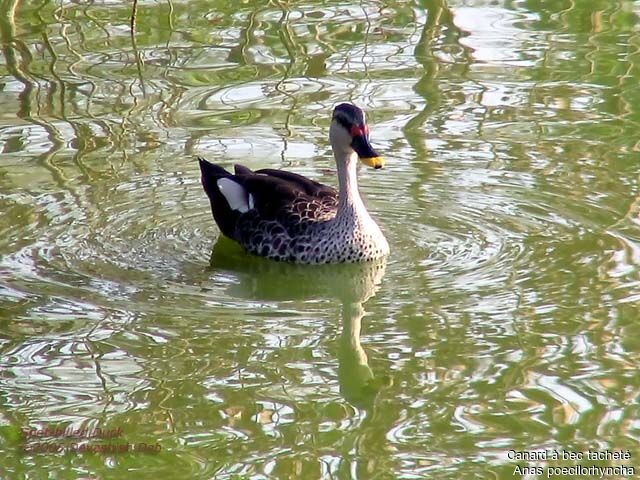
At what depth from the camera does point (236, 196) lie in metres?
10.1

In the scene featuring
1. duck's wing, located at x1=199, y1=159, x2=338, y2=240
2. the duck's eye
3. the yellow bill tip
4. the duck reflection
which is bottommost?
the duck reflection

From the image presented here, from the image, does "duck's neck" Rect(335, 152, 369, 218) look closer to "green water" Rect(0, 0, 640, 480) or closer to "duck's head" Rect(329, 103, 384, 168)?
"duck's head" Rect(329, 103, 384, 168)

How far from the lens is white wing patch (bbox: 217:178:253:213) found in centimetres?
1012

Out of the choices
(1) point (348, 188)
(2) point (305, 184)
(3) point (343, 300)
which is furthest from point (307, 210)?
(3) point (343, 300)

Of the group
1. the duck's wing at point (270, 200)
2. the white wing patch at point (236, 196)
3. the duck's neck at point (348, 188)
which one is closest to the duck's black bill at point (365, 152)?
the duck's neck at point (348, 188)

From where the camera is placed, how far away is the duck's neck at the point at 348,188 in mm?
9828

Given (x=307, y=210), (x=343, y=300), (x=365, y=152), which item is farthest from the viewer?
(x=307, y=210)

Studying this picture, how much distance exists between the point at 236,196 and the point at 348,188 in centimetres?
79

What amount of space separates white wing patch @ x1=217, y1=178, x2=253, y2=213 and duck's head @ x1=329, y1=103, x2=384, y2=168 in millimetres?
789

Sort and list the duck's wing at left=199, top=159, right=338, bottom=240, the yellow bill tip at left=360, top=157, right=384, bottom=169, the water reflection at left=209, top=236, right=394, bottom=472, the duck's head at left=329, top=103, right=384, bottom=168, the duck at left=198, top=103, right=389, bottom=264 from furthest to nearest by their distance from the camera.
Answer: the duck's wing at left=199, top=159, right=338, bottom=240, the duck at left=198, top=103, right=389, bottom=264, the duck's head at left=329, top=103, right=384, bottom=168, the yellow bill tip at left=360, top=157, right=384, bottom=169, the water reflection at left=209, top=236, right=394, bottom=472

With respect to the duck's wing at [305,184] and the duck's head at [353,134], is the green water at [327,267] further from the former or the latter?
the duck's head at [353,134]

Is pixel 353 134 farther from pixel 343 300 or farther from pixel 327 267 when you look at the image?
pixel 343 300

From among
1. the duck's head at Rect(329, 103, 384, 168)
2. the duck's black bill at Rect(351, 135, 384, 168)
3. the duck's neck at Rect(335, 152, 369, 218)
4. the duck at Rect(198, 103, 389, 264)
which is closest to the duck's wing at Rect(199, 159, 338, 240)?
the duck at Rect(198, 103, 389, 264)

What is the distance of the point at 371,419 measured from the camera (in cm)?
718
